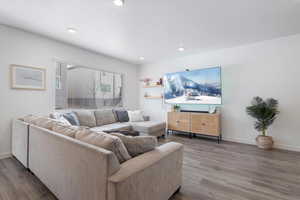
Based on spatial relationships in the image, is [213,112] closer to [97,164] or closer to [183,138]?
[183,138]

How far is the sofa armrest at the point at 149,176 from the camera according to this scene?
3.34 ft

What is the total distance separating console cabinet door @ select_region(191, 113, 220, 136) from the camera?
388 cm

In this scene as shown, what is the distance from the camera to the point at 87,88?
441cm

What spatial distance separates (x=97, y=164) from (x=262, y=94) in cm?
403

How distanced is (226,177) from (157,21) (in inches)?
108

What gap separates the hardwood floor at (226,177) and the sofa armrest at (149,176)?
0.36 metres

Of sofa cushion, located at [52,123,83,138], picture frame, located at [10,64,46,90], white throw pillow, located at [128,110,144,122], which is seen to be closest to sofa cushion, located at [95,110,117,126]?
white throw pillow, located at [128,110,144,122]

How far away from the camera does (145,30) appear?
3.00m

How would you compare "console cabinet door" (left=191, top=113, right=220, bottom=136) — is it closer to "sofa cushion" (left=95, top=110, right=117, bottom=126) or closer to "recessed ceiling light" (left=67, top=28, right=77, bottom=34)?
"sofa cushion" (left=95, top=110, right=117, bottom=126)

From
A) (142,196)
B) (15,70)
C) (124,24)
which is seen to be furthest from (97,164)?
(15,70)

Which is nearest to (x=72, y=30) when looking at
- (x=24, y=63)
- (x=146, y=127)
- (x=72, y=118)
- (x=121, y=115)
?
(x=24, y=63)

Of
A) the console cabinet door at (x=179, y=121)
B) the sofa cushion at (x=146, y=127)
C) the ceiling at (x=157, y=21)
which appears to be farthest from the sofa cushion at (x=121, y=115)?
the ceiling at (x=157, y=21)

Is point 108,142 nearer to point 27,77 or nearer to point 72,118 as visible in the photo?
point 72,118

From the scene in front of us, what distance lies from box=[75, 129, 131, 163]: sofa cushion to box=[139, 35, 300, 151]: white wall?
11.8ft
